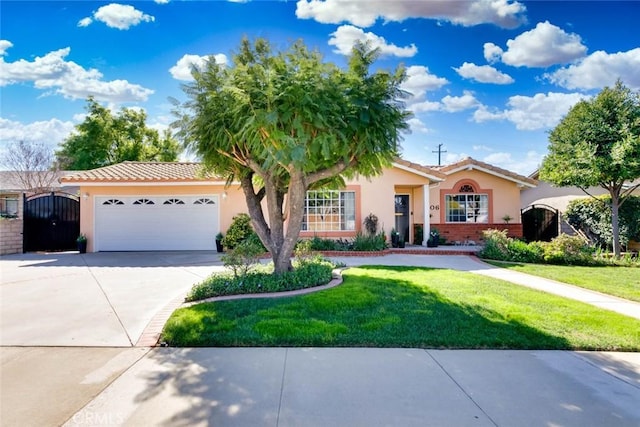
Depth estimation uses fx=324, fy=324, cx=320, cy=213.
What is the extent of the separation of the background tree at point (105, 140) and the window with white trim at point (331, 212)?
20.2 meters

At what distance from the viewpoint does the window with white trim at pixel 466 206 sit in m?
17.8

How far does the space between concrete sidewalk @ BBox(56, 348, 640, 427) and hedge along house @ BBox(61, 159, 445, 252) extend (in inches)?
455

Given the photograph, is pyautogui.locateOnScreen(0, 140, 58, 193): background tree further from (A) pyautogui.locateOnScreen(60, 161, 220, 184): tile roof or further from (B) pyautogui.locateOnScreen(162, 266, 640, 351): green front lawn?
(B) pyautogui.locateOnScreen(162, 266, 640, 351): green front lawn

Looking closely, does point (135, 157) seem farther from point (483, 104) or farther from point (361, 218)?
point (483, 104)

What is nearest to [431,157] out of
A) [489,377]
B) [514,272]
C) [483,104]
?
[483,104]

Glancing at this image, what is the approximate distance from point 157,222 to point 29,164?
68.4 feet

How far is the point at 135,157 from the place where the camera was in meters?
31.6

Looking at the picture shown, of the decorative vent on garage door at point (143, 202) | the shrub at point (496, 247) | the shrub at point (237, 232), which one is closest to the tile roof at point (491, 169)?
the shrub at point (496, 247)

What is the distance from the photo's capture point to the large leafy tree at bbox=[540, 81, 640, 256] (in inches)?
440

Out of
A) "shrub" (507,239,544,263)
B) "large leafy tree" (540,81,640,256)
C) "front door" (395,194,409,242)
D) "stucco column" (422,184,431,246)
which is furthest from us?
"front door" (395,194,409,242)

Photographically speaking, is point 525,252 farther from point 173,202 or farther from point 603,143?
point 173,202

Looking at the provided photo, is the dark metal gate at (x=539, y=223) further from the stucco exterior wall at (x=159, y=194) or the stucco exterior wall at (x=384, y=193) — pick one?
the stucco exterior wall at (x=159, y=194)

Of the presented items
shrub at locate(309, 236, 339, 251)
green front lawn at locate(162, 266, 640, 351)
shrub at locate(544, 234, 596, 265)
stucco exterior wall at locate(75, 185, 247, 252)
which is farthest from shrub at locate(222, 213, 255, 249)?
shrub at locate(544, 234, 596, 265)

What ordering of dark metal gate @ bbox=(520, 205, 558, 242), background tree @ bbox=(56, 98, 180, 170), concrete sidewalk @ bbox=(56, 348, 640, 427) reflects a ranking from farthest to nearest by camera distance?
background tree @ bbox=(56, 98, 180, 170)
dark metal gate @ bbox=(520, 205, 558, 242)
concrete sidewalk @ bbox=(56, 348, 640, 427)
